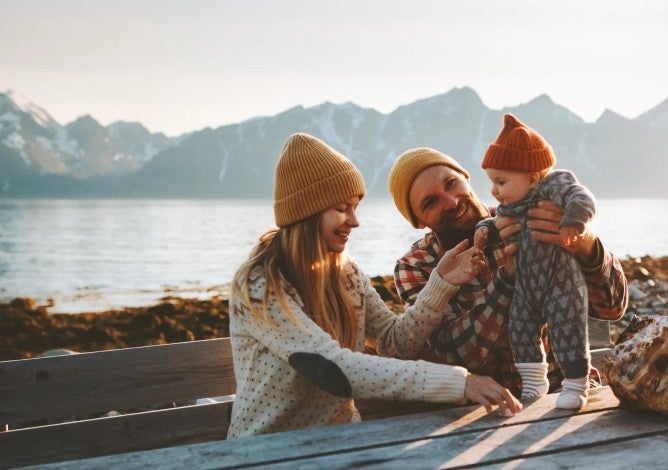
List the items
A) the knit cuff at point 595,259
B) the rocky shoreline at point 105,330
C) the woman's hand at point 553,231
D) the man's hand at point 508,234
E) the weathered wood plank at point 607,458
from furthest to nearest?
the rocky shoreline at point 105,330 → the man's hand at point 508,234 → the knit cuff at point 595,259 → the woman's hand at point 553,231 → the weathered wood plank at point 607,458

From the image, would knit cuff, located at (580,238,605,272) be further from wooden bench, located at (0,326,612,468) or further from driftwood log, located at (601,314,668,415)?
wooden bench, located at (0,326,612,468)

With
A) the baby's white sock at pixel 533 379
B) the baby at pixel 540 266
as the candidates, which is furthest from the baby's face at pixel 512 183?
the baby's white sock at pixel 533 379

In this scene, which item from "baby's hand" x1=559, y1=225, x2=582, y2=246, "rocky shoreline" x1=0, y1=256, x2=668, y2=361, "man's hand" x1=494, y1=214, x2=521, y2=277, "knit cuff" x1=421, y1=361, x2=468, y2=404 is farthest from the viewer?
"rocky shoreline" x1=0, y1=256, x2=668, y2=361

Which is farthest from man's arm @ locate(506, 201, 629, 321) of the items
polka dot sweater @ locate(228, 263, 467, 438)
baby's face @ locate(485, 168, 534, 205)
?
polka dot sweater @ locate(228, 263, 467, 438)

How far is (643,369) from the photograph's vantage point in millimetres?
2607

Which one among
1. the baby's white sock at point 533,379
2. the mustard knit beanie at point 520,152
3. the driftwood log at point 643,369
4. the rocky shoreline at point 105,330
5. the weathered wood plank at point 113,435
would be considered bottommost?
the rocky shoreline at point 105,330

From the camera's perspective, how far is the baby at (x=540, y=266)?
9.40 feet

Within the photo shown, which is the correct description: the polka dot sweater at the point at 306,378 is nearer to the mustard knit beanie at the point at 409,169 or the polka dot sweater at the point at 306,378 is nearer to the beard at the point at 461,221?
the beard at the point at 461,221

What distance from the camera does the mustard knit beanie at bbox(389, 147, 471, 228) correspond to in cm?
389

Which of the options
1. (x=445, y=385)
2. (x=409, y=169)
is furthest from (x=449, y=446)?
(x=409, y=169)

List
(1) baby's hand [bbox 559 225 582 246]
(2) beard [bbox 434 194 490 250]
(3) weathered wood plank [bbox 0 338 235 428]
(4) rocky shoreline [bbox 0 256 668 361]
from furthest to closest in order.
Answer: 1. (4) rocky shoreline [bbox 0 256 668 361]
2. (2) beard [bbox 434 194 490 250]
3. (3) weathered wood plank [bbox 0 338 235 428]
4. (1) baby's hand [bbox 559 225 582 246]

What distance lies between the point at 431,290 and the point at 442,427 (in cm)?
99

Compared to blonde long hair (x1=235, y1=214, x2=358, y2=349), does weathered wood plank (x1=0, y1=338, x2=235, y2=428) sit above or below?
below

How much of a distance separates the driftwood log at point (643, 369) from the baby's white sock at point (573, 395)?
0.36 ft
